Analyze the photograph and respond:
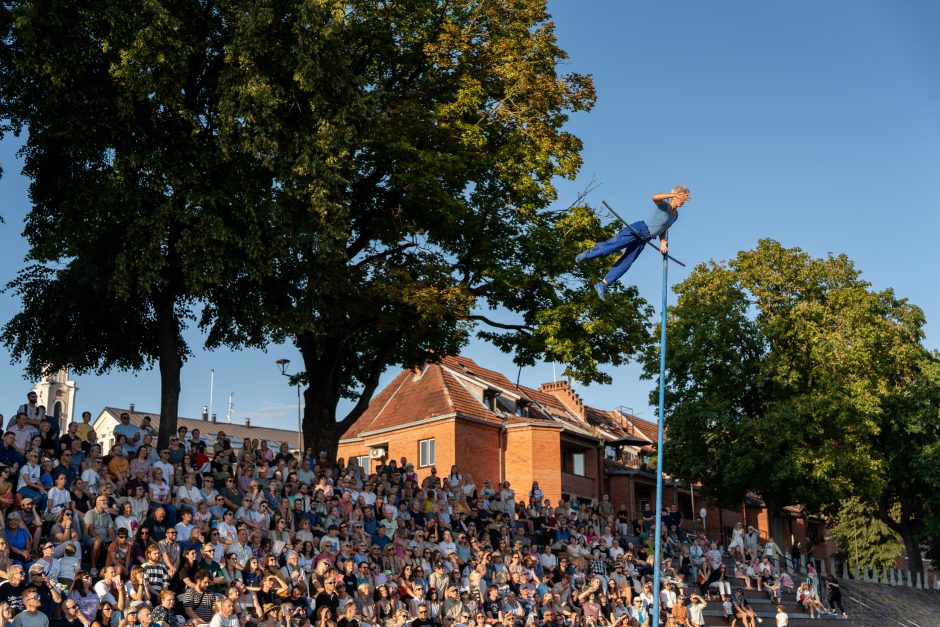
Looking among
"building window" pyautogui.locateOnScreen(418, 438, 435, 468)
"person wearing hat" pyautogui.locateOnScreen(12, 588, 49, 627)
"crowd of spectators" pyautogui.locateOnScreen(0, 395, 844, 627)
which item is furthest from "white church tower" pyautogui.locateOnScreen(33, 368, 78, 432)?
"person wearing hat" pyautogui.locateOnScreen(12, 588, 49, 627)

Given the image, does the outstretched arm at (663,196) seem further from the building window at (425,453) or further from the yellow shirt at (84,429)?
the building window at (425,453)

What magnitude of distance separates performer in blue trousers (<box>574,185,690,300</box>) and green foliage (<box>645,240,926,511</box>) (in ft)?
74.8

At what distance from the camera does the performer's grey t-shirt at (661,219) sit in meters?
17.5

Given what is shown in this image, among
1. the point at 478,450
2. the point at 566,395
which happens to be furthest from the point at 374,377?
the point at 566,395

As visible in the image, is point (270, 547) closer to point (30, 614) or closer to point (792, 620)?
point (30, 614)

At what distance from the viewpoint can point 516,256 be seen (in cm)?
3005

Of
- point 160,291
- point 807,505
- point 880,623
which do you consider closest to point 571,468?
point 807,505

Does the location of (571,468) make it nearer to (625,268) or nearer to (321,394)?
(321,394)

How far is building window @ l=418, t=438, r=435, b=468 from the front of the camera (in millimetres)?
49562

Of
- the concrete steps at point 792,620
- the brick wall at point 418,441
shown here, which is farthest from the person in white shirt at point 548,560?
the brick wall at point 418,441

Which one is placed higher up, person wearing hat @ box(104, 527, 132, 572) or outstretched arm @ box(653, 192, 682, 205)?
outstretched arm @ box(653, 192, 682, 205)

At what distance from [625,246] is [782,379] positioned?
26924 millimetres

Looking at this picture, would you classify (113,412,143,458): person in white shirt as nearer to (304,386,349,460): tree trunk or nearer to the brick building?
(304,386,349,460): tree trunk

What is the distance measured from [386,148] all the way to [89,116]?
826cm
